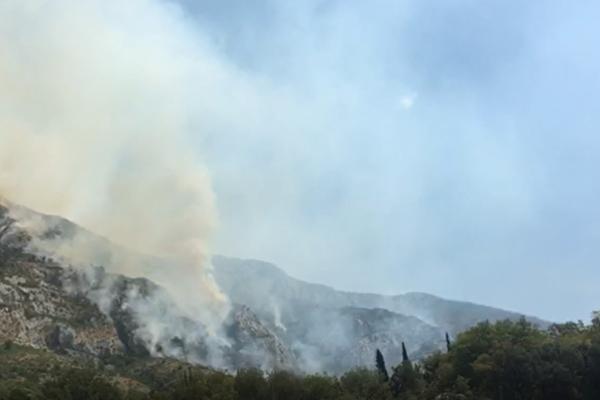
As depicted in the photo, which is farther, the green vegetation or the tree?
the tree

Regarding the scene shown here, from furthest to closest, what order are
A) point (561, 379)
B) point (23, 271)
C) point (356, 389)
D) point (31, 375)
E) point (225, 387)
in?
point (23, 271) < point (31, 375) < point (356, 389) < point (561, 379) < point (225, 387)

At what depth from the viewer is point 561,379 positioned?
9569 cm

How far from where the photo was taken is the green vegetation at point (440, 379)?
276 feet

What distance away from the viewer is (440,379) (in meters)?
110

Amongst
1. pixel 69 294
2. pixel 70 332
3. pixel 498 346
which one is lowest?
pixel 498 346

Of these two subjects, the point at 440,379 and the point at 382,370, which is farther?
the point at 382,370

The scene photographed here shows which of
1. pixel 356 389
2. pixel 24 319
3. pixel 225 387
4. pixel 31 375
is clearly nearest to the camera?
pixel 225 387

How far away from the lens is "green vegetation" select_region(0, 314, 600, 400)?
84.1 metres

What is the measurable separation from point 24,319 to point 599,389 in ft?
425

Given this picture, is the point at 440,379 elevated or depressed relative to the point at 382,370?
depressed

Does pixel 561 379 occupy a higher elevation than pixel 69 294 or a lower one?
lower

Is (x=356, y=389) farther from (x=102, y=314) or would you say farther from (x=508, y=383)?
(x=102, y=314)

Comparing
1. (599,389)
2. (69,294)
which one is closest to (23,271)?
(69,294)

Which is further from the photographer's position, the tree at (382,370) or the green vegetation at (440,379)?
the tree at (382,370)
